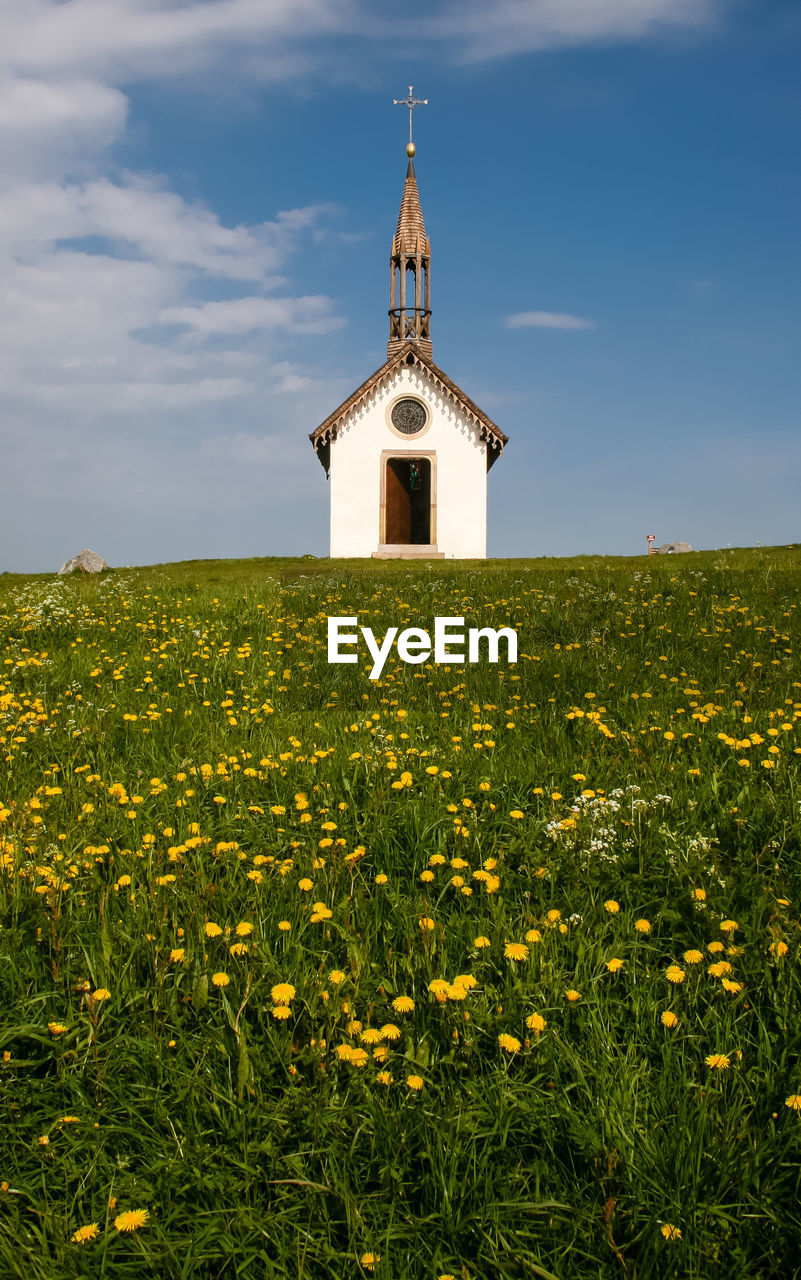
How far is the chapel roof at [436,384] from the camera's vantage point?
26531 millimetres

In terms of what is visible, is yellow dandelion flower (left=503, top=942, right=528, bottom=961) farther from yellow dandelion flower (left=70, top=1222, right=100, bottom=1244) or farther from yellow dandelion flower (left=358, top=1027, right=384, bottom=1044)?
yellow dandelion flower (left=70, top=1222, right=100, bottom=1244)

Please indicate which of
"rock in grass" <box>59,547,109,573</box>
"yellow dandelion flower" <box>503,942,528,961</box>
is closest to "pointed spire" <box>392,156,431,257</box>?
"rock in grass" <box>59,547,109,573</box>

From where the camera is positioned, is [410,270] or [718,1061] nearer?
[718,1061]

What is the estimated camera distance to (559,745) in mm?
5680

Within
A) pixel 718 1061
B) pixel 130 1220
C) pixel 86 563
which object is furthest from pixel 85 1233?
pixel 86 563

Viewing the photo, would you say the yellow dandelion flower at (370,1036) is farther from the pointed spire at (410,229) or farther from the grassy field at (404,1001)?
the pointed spire at (410,229)

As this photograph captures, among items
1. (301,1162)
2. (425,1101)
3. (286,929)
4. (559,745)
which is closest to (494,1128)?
(425,1101)

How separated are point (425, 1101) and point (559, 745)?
11.3 feet

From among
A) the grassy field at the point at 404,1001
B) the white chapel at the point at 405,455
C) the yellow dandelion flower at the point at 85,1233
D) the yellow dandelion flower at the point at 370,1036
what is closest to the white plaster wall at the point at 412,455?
the white chapel at the point at 405,455

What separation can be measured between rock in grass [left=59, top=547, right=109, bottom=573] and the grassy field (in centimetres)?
1948

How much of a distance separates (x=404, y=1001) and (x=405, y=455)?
83.2 ft

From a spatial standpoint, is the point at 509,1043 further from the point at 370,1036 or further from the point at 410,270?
the point at 410,270

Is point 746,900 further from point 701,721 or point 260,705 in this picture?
point 260,705

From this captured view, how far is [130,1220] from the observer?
2121 mm
